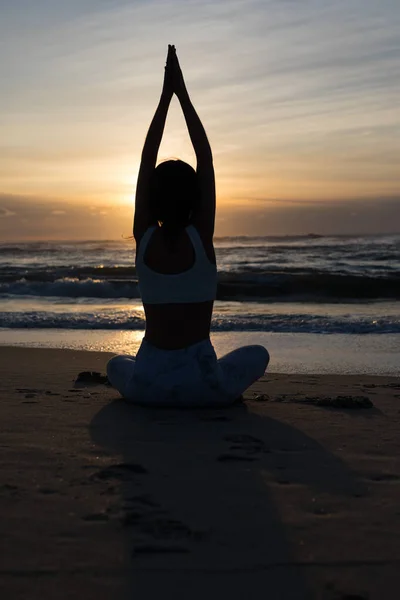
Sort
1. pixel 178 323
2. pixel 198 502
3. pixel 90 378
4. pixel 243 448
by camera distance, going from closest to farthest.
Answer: pixel 198 502
pixel 243 448
pixel 178 323
pixel 90 378

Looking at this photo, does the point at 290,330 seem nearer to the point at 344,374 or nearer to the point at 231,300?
the point at 344,374

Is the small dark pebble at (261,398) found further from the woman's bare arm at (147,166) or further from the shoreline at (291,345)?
the shoreline at (291,345)

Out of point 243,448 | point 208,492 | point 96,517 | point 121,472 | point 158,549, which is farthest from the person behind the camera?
point 243,448

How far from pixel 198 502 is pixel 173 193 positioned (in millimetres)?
1658

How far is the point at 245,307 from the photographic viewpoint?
44.9 feet

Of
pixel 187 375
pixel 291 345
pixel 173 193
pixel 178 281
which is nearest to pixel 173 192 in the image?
pixel 173 193

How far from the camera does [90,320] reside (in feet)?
34.8

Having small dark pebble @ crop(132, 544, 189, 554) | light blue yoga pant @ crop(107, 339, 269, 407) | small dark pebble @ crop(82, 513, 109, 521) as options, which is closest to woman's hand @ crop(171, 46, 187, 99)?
light blue yoga pant @ crop(107, 339, 269, 407)

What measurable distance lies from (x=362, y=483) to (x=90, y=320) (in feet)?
27.3

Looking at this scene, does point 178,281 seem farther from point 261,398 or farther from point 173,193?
point 261,398

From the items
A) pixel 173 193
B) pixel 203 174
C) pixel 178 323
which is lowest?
pixel 178 323

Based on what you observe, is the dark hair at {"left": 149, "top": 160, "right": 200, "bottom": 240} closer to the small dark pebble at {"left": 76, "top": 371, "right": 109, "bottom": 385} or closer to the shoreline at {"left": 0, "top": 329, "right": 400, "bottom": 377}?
the small dark pebble at {"left": 76, "top": 371, "right": 109, "bottom": 385}

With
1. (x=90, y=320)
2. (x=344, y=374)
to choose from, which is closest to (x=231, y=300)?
(x=90, y=320)

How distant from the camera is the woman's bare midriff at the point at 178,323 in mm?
3727
